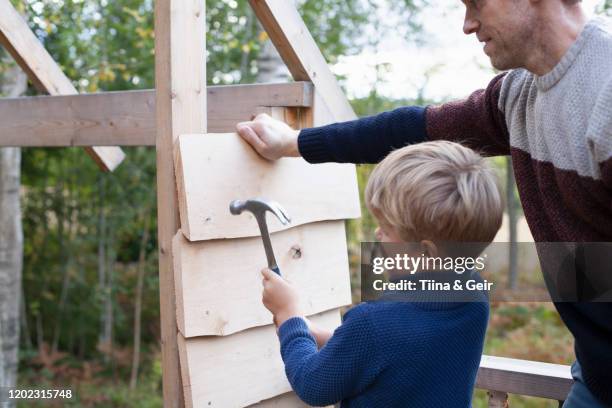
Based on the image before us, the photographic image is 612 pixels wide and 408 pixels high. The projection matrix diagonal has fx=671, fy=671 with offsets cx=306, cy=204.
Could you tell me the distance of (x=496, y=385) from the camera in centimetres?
159

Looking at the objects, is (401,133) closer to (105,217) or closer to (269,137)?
(269,137)

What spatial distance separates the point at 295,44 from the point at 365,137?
0.35m

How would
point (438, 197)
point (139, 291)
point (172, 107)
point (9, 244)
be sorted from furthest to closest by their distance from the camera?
point (139, 291)
point (9, 244)
point (172, 107)
point (438, 197)

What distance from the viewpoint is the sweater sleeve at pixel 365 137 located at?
1.49 m

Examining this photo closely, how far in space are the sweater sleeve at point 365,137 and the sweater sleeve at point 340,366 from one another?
19.4 inches

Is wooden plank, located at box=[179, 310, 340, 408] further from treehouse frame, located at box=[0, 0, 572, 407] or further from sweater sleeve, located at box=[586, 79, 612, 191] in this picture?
sweater sleeve, located at box=[586, 79, 612, 191]

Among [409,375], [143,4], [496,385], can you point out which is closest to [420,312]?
[409,375]

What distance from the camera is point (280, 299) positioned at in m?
1.27

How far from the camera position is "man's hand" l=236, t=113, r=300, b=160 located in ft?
5.00

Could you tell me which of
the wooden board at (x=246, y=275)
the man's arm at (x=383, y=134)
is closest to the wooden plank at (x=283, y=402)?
the wooden board at (x=246, y=275)

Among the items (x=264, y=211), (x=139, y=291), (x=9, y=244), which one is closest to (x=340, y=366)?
(x=264, y=211)

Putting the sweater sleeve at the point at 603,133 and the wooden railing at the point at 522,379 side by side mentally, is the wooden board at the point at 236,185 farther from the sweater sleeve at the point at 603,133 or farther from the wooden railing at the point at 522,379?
the sweater sleeve at the point at 603,133

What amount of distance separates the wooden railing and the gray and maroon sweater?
35 cm

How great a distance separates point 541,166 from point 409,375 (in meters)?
0.42
